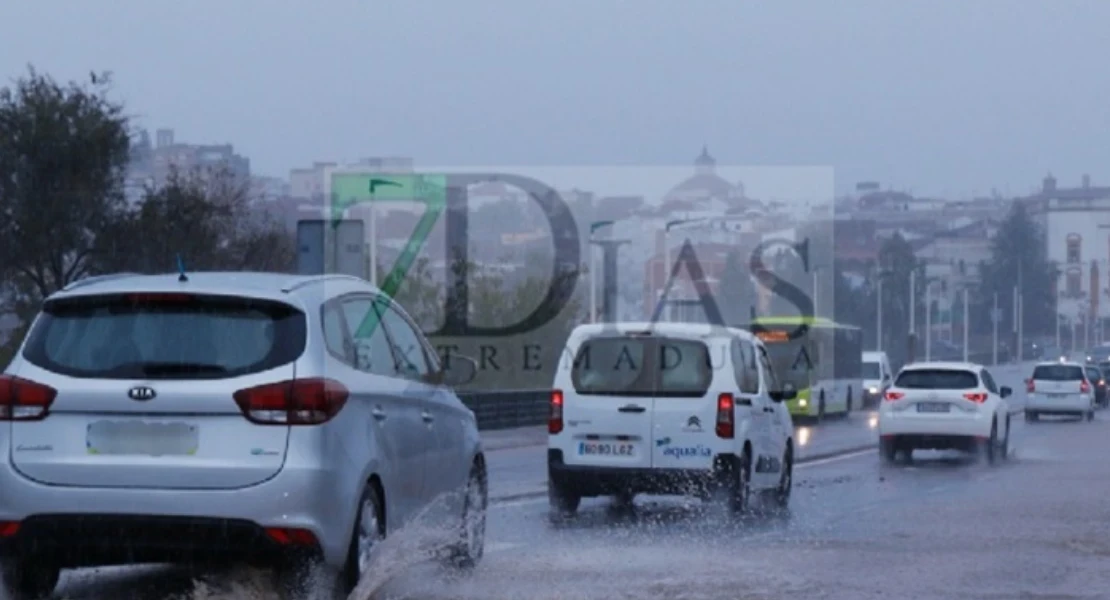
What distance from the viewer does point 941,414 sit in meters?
29.3

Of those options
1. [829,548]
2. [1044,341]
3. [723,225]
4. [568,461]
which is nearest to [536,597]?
[829,548]

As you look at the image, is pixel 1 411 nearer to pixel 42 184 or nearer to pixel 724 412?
pixel 724 412

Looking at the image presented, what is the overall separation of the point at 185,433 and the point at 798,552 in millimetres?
5724

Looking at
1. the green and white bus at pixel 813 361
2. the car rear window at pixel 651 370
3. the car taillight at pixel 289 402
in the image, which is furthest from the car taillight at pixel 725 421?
the green and white bus at pixel 813 361

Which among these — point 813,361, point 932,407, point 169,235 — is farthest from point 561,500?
point 813,361

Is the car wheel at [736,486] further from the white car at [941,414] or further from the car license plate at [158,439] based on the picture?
the white car at [941,414]

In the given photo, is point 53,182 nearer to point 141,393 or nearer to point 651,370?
point 651,370

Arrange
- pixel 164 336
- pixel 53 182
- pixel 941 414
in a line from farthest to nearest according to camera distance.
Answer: pixel 53 182 < pixel 941 414 < pixel 164 336

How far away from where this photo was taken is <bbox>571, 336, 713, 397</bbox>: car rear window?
56.4 feet

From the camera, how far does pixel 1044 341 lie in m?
160

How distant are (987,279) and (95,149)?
5165 inches

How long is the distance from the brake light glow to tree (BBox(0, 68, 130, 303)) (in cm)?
2869

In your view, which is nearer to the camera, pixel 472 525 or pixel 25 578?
pixel 25 578

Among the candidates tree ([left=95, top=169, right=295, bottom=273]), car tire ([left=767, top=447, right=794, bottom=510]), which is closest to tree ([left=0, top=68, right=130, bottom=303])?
tree ([left=95, top=169, right=295, bottom=273])
